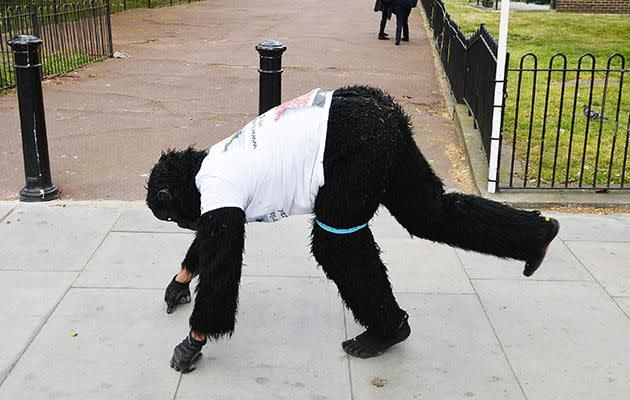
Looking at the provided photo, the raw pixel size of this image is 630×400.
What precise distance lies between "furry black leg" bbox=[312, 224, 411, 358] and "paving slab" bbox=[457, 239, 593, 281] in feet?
3.95

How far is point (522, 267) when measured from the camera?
478cm

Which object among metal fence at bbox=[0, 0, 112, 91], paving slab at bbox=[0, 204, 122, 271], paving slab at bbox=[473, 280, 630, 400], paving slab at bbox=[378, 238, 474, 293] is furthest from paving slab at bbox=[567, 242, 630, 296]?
metal fence at bbox=[0, 0, 112, 91]

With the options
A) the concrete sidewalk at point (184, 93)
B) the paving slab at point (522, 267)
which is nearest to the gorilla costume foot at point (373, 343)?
the paving slab at point (522, 267)

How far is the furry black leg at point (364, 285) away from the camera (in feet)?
11.0

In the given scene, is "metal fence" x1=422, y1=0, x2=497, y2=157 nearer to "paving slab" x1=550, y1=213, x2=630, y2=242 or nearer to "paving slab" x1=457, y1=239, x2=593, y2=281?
"paving slab" x1=550, y1=213, x2=630, y2=242

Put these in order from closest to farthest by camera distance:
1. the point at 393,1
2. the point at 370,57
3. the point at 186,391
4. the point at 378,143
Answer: the point at 378,143, the point at 186,391, the point at 370,57, the point at 393,1

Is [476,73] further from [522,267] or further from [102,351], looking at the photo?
[102,351]

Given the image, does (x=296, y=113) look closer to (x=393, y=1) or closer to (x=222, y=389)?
(x=222, y=389)

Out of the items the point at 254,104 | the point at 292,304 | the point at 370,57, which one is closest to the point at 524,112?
the point at 254,104

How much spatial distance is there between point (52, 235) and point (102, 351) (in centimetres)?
175

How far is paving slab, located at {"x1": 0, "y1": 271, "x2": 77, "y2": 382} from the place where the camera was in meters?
3.72

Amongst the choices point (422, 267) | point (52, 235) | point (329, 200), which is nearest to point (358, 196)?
point (329, 200)

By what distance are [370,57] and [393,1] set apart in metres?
2.19

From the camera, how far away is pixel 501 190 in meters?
6.05
